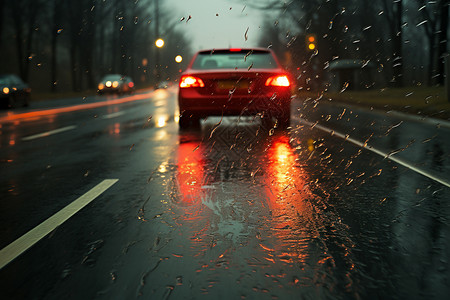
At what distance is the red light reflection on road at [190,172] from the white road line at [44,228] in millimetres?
804

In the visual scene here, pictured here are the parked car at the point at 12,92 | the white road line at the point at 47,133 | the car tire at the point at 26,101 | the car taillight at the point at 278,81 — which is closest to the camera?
the car taillight at the point at 278,81

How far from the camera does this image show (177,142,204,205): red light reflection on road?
5.62m

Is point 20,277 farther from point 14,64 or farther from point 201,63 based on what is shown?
point 14,64

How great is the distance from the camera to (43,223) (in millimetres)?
4660

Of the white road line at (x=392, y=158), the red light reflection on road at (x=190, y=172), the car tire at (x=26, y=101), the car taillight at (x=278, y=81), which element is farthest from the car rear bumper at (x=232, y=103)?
the car tire at (x=26, y=101)

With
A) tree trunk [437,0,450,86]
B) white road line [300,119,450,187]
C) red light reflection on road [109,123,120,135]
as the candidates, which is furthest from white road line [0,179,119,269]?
tree trunk [437,0,450,86]

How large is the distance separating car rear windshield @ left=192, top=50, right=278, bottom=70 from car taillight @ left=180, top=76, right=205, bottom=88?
345mm

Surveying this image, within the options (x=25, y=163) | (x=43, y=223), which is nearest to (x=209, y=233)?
(x=43, y=223)

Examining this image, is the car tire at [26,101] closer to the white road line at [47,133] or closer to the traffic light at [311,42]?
the traffic light at [311,42]

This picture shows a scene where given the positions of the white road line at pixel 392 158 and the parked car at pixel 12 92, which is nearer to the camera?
the white road line at pixel 392 158

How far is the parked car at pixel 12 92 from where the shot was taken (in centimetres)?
2406

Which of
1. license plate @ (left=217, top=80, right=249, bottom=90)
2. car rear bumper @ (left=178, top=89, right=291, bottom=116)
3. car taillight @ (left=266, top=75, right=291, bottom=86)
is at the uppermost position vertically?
car taillight @ (left=266, top=75, right=291, bottom=86)

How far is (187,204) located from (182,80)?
563 cm

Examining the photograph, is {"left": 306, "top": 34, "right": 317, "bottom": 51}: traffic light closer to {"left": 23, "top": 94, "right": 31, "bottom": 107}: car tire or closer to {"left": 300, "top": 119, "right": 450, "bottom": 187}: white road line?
{"left": 23, "top": 94, "right": 31, "bottom": 107}: car tire
